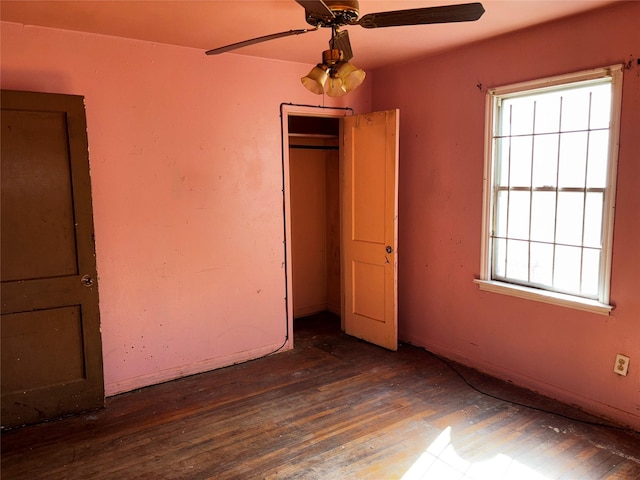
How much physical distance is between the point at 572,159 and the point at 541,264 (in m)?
0.77

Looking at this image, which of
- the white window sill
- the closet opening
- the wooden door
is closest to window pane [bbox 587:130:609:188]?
the white window sill

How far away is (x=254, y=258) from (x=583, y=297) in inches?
99.7

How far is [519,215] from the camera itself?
355 centimetres

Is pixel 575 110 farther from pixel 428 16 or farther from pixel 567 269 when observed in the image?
pixel 428 16

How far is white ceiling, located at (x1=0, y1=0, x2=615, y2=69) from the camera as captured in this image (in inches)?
107

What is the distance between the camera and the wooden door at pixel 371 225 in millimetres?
4141

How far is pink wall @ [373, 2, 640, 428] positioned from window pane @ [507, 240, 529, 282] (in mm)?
211

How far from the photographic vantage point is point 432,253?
13.8 feet

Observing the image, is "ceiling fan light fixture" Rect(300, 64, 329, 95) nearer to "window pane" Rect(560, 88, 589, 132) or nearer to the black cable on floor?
"window pane" Rect(560, 88, 589, 132)

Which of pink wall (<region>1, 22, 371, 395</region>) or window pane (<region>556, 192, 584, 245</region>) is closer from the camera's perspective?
window pane (<region>556, 192, 584, 245</region>)

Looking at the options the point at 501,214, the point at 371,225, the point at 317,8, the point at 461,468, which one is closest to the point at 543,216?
the point at 501,214

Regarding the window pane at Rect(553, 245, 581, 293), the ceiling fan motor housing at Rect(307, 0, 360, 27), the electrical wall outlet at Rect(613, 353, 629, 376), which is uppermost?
the ceiling fan motor housing at Rect(307, 0, 360, 27)

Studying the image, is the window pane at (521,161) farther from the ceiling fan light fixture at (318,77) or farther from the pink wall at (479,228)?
the ceiling fan light fixture at (318,77)

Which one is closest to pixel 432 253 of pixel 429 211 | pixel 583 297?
pixel 429 211
